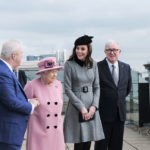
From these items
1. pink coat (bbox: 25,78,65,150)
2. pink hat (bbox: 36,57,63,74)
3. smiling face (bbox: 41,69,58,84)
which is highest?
pink hat (bbox: 36,57,63,74)

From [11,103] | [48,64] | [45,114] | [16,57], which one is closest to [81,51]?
[48,64]

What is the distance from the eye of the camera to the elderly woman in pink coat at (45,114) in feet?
14.0

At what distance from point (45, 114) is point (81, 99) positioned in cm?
76

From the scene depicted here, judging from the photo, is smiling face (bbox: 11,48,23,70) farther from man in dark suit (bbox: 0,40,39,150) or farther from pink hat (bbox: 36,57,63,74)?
pink hat (bbox: 36,57,63,74)

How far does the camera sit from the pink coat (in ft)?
14.0

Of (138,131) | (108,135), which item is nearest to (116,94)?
(108,135)

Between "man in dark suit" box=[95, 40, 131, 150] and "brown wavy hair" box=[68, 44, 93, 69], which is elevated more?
"brown wavy hair" box=[68, 44, 93, 69]

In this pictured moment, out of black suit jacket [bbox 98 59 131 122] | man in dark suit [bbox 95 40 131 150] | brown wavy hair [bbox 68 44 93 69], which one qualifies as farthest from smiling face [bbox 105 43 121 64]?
brown wavy hair [bbox 68 44 93 69]

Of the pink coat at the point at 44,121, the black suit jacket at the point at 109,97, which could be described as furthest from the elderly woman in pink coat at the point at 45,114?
the black suit jacket at the point at 109,97

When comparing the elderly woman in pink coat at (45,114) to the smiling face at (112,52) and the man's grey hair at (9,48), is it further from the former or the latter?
the smiling face at (112,52)

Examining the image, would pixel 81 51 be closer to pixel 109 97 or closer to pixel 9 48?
pixel 109 97

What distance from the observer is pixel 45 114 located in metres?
4.28

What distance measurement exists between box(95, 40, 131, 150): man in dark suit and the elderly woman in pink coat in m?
1.13

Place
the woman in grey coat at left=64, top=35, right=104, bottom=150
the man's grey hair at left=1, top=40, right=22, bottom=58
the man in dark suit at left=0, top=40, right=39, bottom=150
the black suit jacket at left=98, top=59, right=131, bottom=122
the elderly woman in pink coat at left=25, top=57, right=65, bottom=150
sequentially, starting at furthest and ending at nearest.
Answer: the black suit jacket at left=98, top=59, right=131, bottom=122 → the woman in grey coat at left=64, top=35, right=104, bottom=150 → the elderly woman in pink coat at left=25, top=57, right=65, bottom=150 → the man's grey hair at left=1, top=40, right=22, bottom=58 → the man in dark suit at left=0, top=40, right=39, bottom=150
